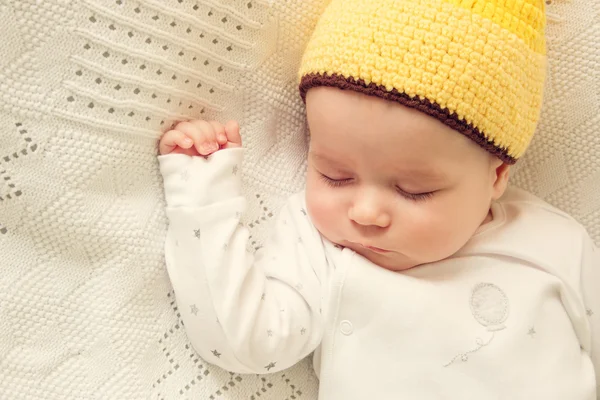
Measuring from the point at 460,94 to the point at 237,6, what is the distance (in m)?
0.38

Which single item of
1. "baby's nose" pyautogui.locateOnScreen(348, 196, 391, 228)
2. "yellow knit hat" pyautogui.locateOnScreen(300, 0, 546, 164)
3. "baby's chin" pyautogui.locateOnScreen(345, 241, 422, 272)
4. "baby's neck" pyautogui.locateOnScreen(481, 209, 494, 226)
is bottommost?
"baby's chin" pyautogui.locateOnScreen(345, 241, 422, 272)

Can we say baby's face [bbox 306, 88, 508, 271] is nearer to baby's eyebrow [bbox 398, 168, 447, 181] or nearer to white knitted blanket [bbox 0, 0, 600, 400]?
baby's eyebrow [bbox 398, 168, 447, 181]

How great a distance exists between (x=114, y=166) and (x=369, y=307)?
47 centimetres

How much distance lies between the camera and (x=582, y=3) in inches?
43.1

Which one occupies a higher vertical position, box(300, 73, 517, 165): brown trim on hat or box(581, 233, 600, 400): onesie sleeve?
box(300, 73, 517, 165): brown trim on hat

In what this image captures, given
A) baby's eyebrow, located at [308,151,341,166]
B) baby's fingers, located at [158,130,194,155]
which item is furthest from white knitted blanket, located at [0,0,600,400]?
baby's eyebrow, located at [308,151,341,166]

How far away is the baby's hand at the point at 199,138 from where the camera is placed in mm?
923

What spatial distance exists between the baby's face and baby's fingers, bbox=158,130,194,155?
0.20 meters

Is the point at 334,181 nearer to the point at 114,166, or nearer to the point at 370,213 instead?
the point at 370,213

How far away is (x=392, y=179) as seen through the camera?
2.95ft

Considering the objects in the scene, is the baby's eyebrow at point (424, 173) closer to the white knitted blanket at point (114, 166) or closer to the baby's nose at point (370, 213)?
the baby's nose at point (370, 213)

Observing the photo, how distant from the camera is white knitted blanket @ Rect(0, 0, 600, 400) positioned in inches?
31.8

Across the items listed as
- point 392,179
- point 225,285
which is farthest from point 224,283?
point 392,179

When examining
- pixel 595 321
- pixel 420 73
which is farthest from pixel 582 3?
pixel 595 321
